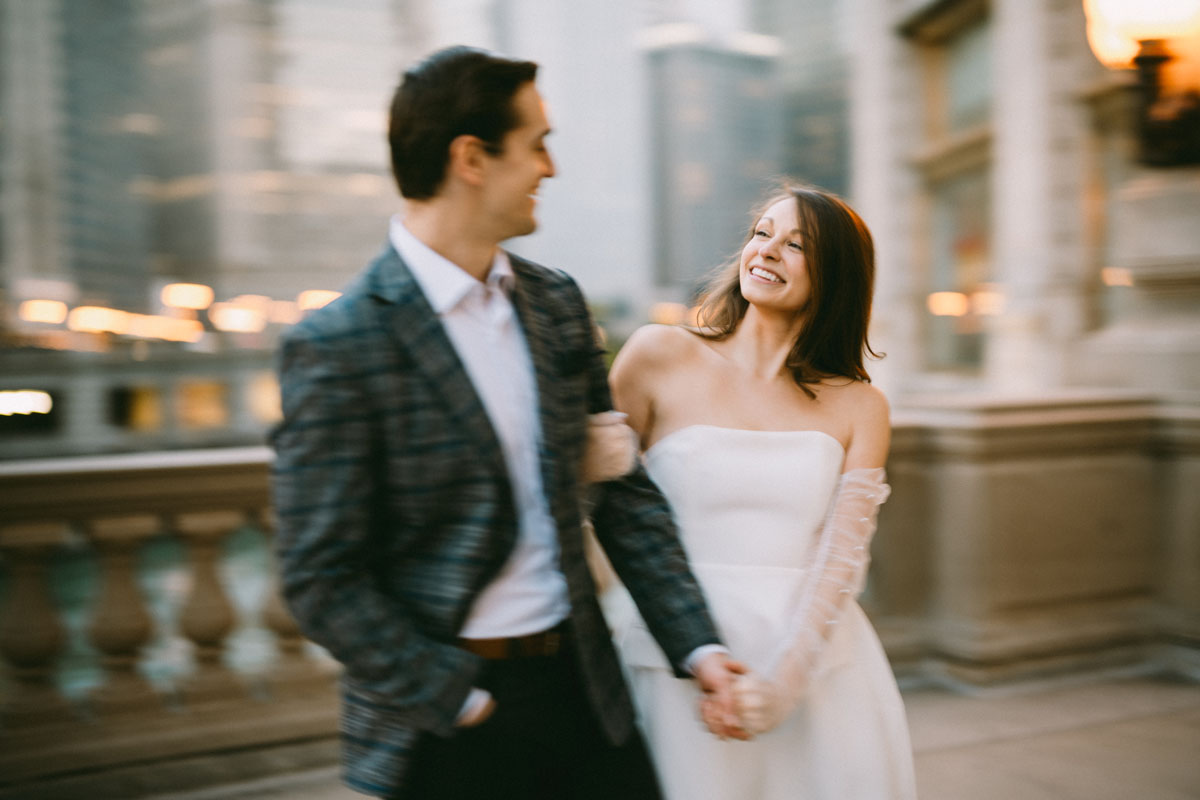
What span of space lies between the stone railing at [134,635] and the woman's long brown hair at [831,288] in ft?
6.58

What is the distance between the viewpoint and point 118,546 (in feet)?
10.3

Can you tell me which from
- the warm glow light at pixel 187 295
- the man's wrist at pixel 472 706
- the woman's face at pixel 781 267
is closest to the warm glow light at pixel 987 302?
the woman's face at pixel 781 267

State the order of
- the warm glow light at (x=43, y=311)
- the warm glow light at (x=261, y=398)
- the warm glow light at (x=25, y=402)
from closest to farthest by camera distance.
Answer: the warm glow light at (x=25, y=402) < the warm glow light at (x=261, y=398) < the warm glow light at (x=43, y=311)

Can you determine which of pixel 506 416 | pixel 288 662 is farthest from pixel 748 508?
pixel 288 662

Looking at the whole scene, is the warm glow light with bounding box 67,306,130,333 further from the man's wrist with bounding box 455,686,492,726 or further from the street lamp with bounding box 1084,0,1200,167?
the man's wrist with bounding box 455,686,492,726

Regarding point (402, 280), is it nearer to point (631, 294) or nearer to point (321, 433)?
point (321, 433)

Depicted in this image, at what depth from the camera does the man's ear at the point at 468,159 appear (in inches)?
57.5

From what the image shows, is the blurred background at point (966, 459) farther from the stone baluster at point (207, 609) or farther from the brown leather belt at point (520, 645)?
the brown leather belt at point (520, 645)

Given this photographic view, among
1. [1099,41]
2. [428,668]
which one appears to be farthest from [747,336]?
[1099,41]

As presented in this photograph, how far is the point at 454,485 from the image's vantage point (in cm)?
144

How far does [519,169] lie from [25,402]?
6341 cm

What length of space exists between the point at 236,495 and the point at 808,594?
82.7 inches

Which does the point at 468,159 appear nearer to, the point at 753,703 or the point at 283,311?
the point at 753,703

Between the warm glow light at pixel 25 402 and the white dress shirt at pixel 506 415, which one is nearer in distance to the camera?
the white dress shirt at pixel 506 415
